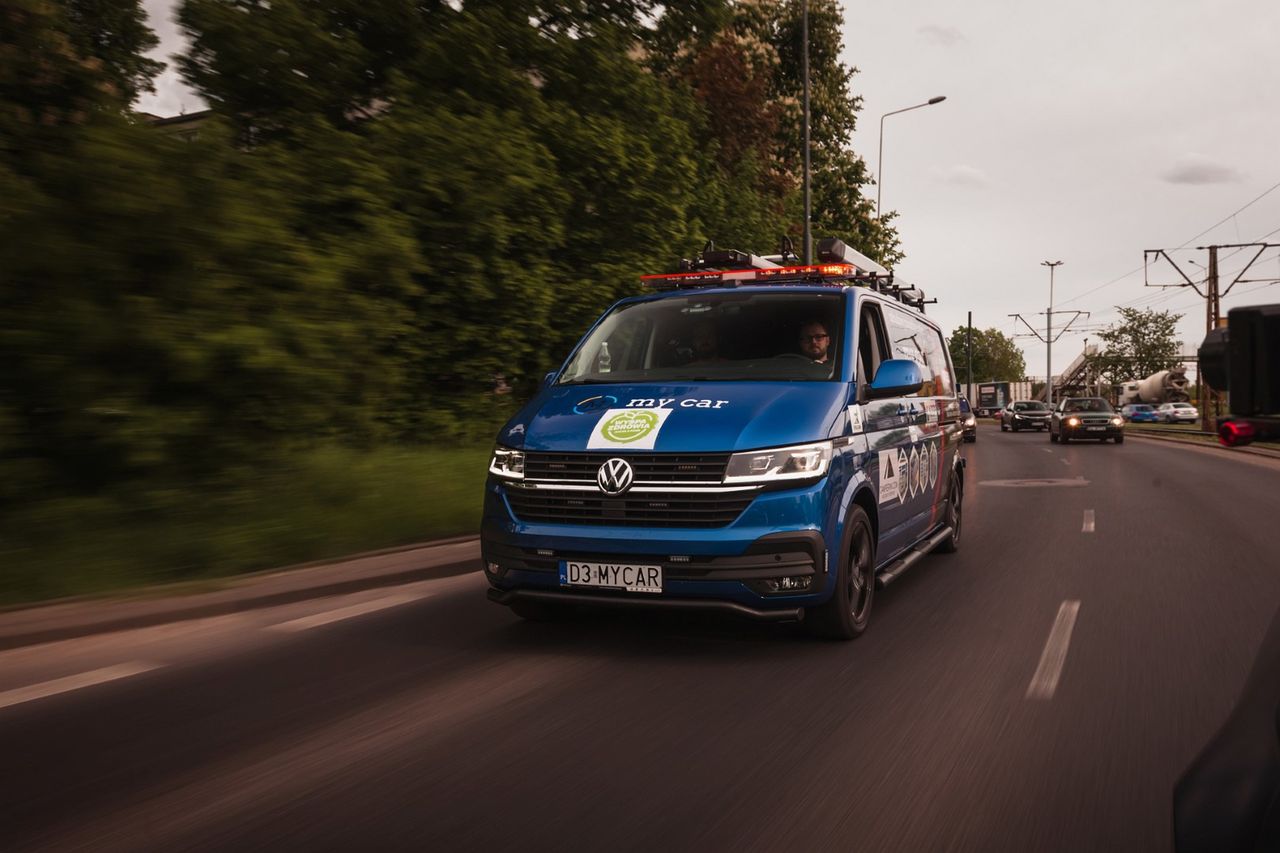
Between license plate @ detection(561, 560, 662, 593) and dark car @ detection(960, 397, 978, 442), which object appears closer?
license plate @ detection(561, 560, 662, 593)

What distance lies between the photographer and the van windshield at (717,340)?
6391mm

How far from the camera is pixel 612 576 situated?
5430 millimetres

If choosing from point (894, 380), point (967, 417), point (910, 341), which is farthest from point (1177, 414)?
point (894, 380)

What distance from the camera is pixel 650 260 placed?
52.8 feet

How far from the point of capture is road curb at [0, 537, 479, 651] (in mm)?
5934

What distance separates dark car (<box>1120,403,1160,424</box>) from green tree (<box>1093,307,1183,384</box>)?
19.4m

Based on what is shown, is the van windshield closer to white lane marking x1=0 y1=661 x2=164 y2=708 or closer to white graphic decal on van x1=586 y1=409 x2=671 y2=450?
white graphic decal on van x1=586 y1=409 x2=671 y2=450

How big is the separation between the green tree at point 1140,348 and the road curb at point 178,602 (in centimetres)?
10398

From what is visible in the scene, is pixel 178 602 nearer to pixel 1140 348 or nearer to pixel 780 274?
pixel 780 274

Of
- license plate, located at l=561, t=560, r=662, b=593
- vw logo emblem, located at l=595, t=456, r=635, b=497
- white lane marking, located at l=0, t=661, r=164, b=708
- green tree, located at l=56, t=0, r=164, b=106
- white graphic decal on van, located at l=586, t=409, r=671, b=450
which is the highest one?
green tree, located at l=56, t=0, r=164, b=106

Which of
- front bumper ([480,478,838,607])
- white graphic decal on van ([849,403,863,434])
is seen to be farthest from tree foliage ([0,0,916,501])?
white graphic decal on van ([849,403,863,434])

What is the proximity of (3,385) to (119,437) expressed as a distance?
730 millimetres

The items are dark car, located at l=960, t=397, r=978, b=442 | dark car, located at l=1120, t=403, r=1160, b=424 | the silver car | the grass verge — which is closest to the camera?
the grass verge

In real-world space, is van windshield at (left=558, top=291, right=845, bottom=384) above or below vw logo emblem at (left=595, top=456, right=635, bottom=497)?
above
